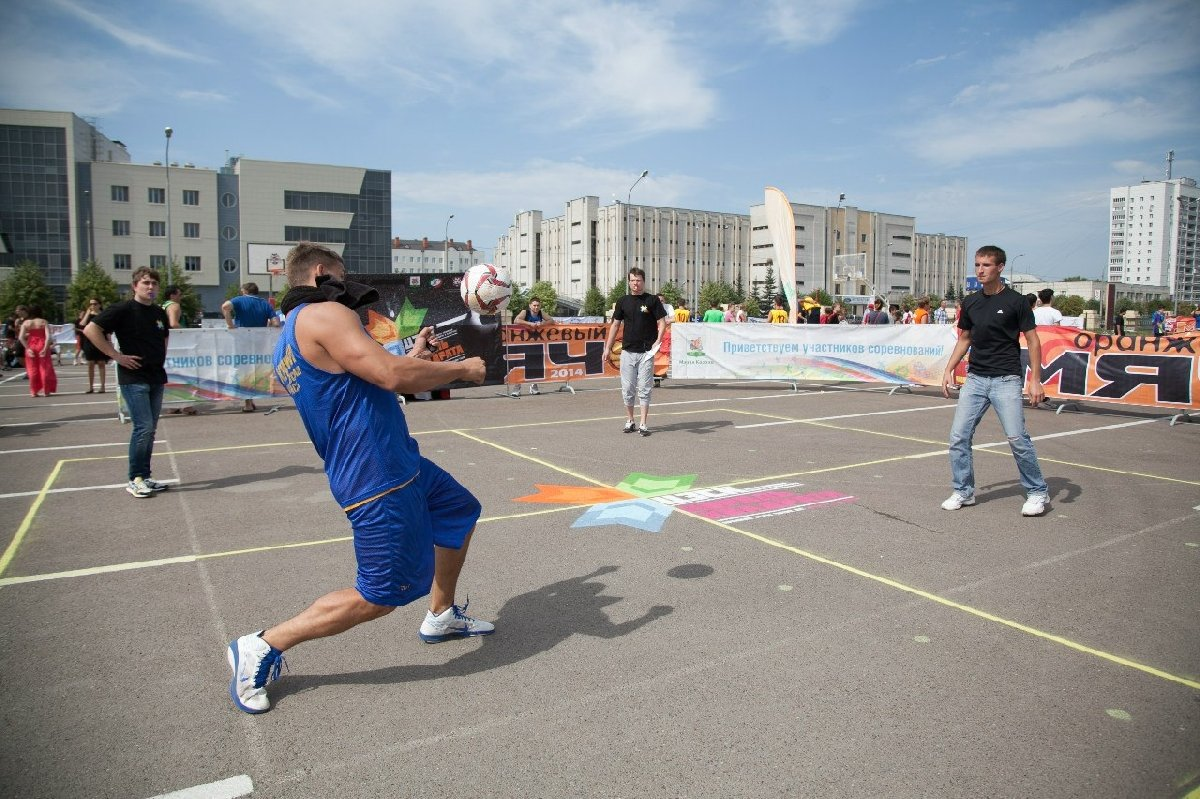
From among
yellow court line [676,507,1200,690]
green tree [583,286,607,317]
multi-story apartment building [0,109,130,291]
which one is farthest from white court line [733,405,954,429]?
green tree [583,286,607,317]

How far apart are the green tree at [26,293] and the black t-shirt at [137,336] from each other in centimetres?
5865

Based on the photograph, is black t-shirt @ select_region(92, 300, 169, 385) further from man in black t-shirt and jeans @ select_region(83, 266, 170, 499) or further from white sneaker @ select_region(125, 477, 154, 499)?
white sneaker @ select_region(125, 477, 154, 499)

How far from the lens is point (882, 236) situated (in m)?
133

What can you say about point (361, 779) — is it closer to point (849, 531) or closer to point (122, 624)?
point (122, 624)

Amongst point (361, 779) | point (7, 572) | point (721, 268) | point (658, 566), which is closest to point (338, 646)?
point (361, 779)

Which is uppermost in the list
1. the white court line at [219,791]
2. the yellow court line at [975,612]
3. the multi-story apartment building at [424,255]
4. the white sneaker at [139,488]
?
the multi-story apartment building at [424,255]

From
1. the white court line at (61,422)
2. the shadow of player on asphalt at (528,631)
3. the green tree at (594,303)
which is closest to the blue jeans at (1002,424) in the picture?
the shadow of player on asphalt at (528,631)

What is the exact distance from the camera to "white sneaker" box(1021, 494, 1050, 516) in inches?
235

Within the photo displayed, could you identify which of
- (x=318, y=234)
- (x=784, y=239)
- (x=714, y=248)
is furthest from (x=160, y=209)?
(x=714, y=248)

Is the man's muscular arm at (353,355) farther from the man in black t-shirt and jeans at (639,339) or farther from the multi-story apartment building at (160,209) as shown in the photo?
the multi-story apartment building at (160,209)

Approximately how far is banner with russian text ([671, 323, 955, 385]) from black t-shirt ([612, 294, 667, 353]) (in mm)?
7013

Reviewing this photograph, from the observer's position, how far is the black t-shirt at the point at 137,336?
6.91 metres

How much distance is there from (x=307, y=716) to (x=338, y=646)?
652 mm

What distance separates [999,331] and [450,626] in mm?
4948
